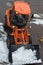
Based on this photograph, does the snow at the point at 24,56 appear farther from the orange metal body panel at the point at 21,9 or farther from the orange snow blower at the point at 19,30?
the orange metal body panel at the point at 21,9

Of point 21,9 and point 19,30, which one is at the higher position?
point 21,9

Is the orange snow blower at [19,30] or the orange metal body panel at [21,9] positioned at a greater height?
the orange metal body panel at [21,9]

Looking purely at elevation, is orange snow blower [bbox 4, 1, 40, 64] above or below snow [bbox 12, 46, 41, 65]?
above

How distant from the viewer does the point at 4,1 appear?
14438 mm

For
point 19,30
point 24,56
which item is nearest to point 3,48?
point 19,30

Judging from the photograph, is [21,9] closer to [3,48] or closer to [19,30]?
[19,30]

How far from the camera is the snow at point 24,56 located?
390 inches

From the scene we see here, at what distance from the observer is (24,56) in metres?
9.96

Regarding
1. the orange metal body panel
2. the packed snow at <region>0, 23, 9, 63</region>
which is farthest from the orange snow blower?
the packed snow at <region>0, 23, 9, 63</region>

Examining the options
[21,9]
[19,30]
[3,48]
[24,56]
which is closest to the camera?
[24,56]

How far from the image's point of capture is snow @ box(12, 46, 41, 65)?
990 cm

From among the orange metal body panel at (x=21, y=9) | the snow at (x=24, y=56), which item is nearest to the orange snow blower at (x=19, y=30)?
the orange metal body panel at (x=21, y=9)

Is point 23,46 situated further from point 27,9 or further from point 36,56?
point 27,9

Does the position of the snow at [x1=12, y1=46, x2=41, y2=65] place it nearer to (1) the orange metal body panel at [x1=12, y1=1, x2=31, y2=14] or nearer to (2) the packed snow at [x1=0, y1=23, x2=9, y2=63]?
(2) the packed snow at [x1=0, y1=23, x2=9, y2=63]
